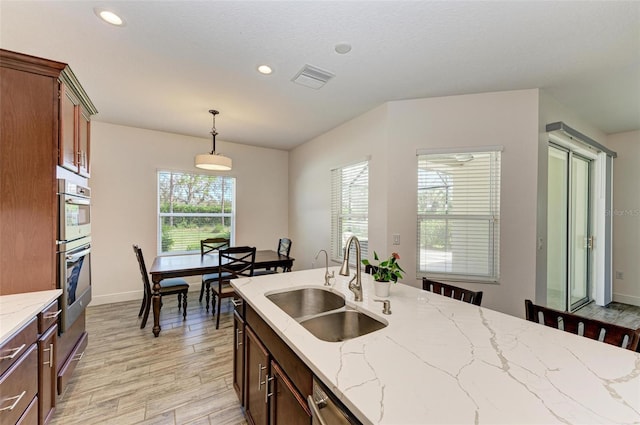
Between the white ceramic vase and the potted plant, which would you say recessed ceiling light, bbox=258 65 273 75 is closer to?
the potted plant

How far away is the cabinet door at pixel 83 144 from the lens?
7.05 feet

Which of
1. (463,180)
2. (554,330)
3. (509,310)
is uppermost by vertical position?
(463,180)

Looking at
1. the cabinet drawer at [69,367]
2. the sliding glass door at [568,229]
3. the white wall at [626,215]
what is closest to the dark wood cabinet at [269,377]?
the cabinet drawer at [69,367]

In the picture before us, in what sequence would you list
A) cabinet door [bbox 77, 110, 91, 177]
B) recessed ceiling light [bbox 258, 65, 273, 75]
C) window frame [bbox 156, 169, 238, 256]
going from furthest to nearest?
window frame [bbox 156, 169, 238, 256], recessed ceiling light [bbox 258, 65, 273, 75], cabinet door [bbox 77, 110, 91, 177]

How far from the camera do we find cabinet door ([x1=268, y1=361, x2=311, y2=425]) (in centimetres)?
108

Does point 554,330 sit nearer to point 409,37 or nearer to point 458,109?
point 409,37

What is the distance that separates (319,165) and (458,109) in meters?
2.30

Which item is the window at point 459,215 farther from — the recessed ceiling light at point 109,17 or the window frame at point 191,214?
the window frame at point 191,214

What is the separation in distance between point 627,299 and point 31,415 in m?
7.14

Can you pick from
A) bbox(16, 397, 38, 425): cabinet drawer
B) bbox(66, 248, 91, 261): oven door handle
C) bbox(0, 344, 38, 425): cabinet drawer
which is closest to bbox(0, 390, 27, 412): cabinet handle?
bbox(0, 344, 38, 425): cabinet drawer

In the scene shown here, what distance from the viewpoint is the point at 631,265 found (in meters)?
4.17

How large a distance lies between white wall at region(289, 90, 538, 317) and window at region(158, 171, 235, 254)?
8.74 ft

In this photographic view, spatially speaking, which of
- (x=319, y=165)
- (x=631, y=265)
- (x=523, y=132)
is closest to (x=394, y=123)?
(x=523, y=132)

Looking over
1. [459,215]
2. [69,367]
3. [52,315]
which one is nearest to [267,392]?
[52,315]
